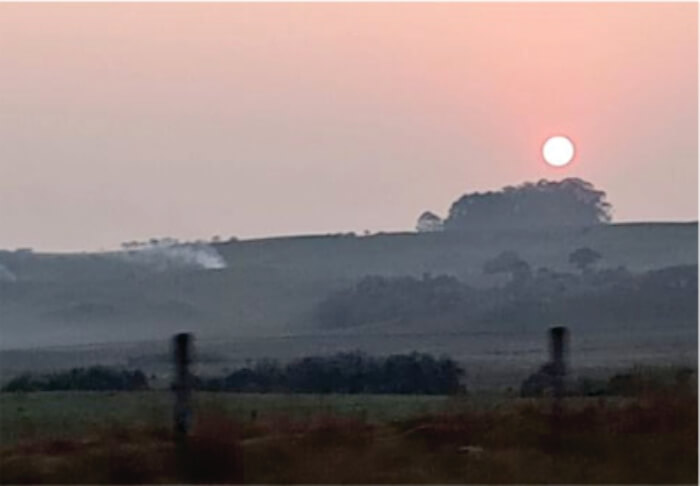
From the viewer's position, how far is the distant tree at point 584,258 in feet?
94.0

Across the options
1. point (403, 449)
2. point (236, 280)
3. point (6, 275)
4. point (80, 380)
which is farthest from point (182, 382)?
point (236, 280)

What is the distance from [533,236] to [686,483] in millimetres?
19232

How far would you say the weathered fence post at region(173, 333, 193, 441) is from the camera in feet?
42.7

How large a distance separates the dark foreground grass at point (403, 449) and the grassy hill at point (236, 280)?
38.1ft

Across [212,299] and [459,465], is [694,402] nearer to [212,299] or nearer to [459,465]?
[459,465]

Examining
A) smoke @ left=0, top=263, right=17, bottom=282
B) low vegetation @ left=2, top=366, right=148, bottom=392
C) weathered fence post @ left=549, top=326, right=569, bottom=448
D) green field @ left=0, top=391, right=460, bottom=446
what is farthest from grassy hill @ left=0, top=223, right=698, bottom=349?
weathered fence post @ left=549, top=326, right=569, bottom=448

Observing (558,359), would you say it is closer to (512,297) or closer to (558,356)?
(558,356)

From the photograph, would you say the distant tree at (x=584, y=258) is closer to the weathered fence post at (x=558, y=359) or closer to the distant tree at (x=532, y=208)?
the distant tree at (x=532, y=208)

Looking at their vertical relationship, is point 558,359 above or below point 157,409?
above

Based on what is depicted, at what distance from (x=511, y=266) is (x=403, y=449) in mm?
16626

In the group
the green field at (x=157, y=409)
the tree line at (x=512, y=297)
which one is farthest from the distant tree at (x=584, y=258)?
the green field at (x=157, y=409)

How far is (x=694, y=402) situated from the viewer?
13359mm

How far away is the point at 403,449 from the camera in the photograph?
1268cm

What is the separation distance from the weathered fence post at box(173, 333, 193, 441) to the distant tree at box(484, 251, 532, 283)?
1549cm
